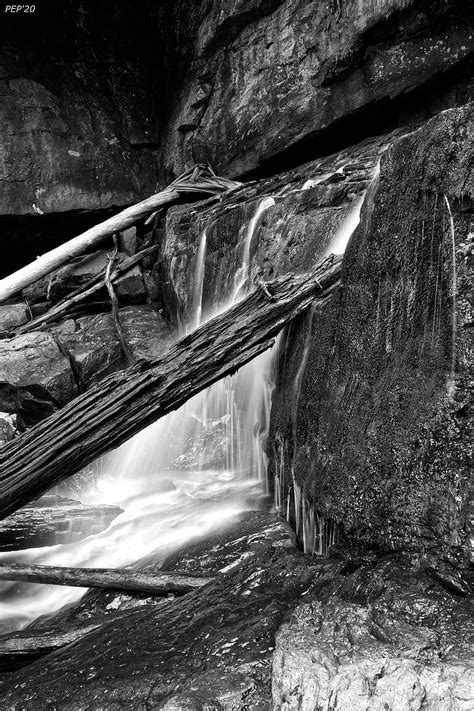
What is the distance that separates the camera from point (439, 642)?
2.27m

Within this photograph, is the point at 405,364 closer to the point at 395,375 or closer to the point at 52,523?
the point at 395,375

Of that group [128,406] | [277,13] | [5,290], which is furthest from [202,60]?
[128,406]

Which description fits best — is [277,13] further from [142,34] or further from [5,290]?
[5,290]

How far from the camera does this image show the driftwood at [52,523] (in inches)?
194

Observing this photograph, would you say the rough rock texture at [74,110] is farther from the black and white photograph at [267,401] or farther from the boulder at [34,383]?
the boulder at [34,383]

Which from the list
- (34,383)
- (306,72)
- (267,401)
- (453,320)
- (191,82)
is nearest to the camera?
(453,320)

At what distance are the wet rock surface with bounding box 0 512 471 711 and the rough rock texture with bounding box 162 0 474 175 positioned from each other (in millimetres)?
7973

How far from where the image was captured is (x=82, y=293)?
32.8 feet

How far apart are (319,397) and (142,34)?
11.9 meters

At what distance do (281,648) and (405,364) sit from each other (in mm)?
1546

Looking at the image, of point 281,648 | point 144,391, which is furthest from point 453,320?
point 144,391

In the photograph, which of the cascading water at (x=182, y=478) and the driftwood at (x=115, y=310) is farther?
the driftwood at (x=115, y=310)

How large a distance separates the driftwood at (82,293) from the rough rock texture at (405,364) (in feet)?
21.6

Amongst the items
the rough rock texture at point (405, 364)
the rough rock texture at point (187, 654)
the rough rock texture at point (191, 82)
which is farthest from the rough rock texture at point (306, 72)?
the rough rock texture at point (187, 654)
